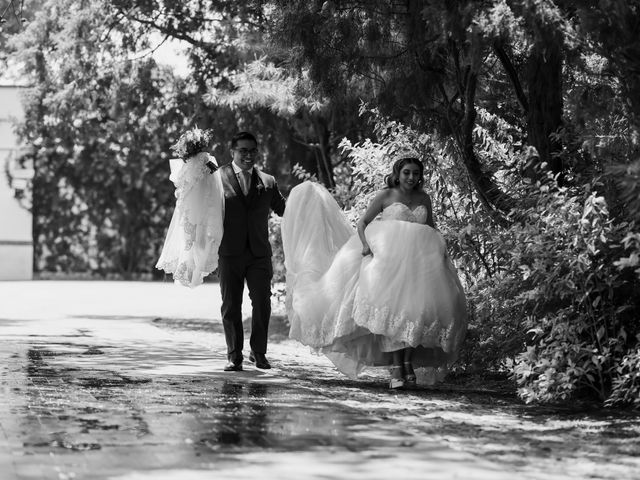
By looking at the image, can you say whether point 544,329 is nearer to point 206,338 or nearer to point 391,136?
point 391,136

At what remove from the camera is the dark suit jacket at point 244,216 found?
12.0m

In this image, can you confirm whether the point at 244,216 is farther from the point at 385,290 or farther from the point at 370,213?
the point at 385,290

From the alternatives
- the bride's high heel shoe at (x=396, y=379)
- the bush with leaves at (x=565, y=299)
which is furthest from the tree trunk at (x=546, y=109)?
the bride's high heel shoe at (x=396, y=379)

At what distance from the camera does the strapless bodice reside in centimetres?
1082

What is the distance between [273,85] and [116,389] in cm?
821

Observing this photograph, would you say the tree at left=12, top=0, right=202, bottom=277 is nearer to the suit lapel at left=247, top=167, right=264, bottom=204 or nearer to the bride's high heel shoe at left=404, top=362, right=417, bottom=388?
the suit lapel at left=247, top=167, right=264, bottom=204

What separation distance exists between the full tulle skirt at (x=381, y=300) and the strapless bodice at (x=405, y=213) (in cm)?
12

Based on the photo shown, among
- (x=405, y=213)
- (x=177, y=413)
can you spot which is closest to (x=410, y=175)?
(x=405, y=213)

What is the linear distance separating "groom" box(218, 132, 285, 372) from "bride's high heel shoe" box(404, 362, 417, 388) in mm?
2099

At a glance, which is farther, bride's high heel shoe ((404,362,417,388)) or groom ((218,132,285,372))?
groom ((218,132,285,372))

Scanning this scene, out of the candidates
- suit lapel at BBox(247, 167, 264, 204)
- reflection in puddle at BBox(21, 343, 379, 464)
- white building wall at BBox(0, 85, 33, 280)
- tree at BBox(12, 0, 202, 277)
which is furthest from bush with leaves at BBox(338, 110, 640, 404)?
white building wall at BBox(0, 85, 33, 280)

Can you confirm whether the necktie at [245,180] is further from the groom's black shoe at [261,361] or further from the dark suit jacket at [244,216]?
the groom's black shoe at [261,361]

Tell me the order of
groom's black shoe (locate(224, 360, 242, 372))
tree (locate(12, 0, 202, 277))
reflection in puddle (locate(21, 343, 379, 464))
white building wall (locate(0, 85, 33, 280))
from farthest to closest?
1. white building wall (locate(0, 85, 33, 280))
2. tree (locate(12, 0, 202, 277))
3. groom's black shoe (locate(224, 360, 242, 372))
4. reflection in puddle (locate(21, 343, 379, 464))

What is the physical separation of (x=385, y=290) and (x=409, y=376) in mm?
711
